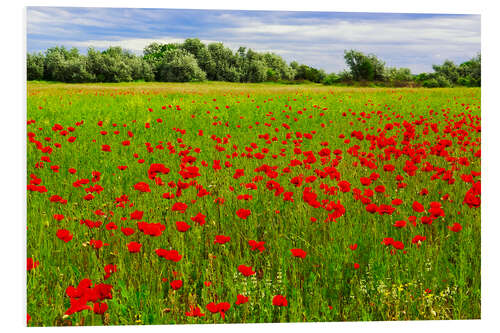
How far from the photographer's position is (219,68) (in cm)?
399

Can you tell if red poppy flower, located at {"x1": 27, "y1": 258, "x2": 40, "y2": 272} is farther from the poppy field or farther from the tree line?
the tree line

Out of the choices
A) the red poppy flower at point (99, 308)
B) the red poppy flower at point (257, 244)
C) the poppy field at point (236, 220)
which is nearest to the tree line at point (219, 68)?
the poppy field at point (236, 220)

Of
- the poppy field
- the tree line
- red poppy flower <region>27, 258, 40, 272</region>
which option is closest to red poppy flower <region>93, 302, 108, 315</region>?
the poppy field

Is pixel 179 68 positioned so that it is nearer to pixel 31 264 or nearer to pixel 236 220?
pixel 236 220

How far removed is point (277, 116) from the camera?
5.47 m

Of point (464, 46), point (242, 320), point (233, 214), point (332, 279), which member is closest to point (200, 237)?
point (233, 214)

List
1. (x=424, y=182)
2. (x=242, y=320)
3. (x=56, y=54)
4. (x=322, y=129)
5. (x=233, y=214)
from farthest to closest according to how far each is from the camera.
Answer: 1. (x=322, y=129)
2. (x=424, y=182)
3. (x=56, y=54)
4. (x=233, y=214)
5. (x=242, y=320)

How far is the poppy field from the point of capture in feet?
8.52

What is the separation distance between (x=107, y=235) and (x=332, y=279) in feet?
4.65

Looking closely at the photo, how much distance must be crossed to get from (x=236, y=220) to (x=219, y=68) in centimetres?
147

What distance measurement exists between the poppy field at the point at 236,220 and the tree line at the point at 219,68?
148 mm

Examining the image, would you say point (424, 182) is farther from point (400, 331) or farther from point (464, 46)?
point (400, 331)

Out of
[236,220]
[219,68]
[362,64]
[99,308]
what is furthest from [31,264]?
[362,64]

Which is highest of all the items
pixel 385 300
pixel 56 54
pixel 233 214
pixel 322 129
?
pixel 56 54
